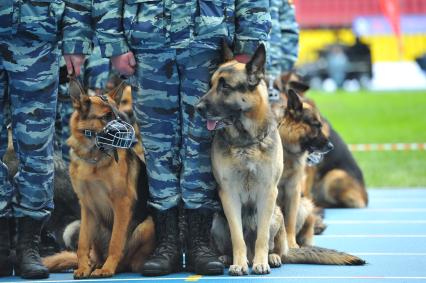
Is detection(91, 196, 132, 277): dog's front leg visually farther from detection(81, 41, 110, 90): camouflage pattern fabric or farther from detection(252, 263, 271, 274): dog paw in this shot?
detection(81, 41, 110, 90): camouflage pattern fabric

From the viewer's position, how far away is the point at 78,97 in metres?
7.31

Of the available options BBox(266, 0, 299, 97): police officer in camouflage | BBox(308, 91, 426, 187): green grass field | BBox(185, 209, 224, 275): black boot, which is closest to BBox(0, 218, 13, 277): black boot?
BBox(185, 209, 224, 275): black boot

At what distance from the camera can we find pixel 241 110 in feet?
24.0

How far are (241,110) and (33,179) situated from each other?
1464 millimetres

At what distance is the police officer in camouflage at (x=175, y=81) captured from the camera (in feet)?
23.9

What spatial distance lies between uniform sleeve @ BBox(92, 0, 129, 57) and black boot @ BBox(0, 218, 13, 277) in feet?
4.43

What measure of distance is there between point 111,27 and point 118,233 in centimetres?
136

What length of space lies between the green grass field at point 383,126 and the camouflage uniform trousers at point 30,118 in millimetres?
7607

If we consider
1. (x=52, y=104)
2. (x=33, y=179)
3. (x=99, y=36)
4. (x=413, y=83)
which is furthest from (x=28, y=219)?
(x=413, y=83)

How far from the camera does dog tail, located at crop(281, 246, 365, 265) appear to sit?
7.56m

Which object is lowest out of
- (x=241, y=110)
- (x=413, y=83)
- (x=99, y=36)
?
(x=413, y=83)

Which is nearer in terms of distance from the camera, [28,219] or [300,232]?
[28,219]

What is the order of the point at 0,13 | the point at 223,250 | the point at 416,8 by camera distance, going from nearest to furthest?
the point at 0,13 < the point at 223,250 < the point at 416,8

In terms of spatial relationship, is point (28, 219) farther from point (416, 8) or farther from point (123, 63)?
point (416, 8)
